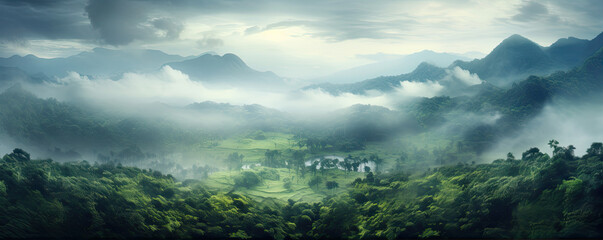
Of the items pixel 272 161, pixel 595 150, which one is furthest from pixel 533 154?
pixel 272 161

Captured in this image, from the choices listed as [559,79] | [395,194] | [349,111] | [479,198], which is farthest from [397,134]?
[479,198]

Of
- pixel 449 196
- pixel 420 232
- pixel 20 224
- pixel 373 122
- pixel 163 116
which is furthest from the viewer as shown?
pixel 163 116

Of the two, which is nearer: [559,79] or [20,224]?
[20,224]

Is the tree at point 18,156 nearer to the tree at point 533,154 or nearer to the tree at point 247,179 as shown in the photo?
the tree at point 247,179

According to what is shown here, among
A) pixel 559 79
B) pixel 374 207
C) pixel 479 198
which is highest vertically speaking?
pixel 559 79

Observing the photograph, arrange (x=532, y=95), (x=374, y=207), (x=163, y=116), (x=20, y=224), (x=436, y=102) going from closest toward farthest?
(x=20, y=224) < (x=374, y=207) < (x=532, y=95) < (x=436, y=102) < (x=163, y=116)

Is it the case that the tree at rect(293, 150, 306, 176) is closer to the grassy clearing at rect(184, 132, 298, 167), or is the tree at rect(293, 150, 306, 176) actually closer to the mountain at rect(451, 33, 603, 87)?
the grassy clearing at rect(184, 132, 298, 167)

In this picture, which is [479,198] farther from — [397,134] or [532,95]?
[532,95]

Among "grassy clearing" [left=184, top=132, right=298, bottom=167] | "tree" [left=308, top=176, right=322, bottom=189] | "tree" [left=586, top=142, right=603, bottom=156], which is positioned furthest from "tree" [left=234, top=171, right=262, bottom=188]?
"tree" [left=586, top=142, right=603, bottom=156]
